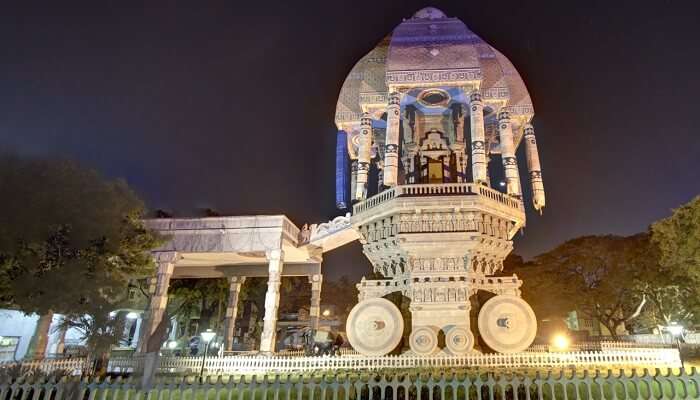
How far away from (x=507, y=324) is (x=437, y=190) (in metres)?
7.43

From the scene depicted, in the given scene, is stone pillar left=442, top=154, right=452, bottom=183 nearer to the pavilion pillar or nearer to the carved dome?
the carved dome

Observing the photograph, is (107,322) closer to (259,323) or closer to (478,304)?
(478,304)

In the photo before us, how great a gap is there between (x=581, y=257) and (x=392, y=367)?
1040 inches

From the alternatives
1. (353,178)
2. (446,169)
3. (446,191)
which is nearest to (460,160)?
(446,169)

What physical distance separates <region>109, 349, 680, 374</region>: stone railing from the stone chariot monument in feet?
4.13

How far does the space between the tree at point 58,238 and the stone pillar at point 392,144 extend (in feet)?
41.5

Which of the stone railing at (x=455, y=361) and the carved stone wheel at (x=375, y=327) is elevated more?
the carved stone wheel at (x=375, y=327)

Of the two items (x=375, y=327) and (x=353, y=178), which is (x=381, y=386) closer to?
(x=375, y=327)

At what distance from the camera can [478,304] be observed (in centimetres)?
2111

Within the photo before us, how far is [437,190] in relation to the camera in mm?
21578

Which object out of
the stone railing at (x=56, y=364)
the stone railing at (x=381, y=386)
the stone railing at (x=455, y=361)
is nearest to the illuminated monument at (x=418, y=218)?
the stone railing at (x=455, y=361)

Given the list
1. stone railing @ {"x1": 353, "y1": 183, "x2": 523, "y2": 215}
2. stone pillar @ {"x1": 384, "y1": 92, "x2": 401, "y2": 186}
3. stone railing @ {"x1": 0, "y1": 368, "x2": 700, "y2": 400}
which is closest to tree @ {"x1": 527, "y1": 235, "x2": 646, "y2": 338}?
stone railing @ {"x1": 353, "y1": 183, "x2": 523, "y2": 215}

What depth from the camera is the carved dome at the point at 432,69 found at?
902 inches

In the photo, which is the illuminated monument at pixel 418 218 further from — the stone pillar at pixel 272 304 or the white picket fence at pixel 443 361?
the white picket fence at pixel 443 361
